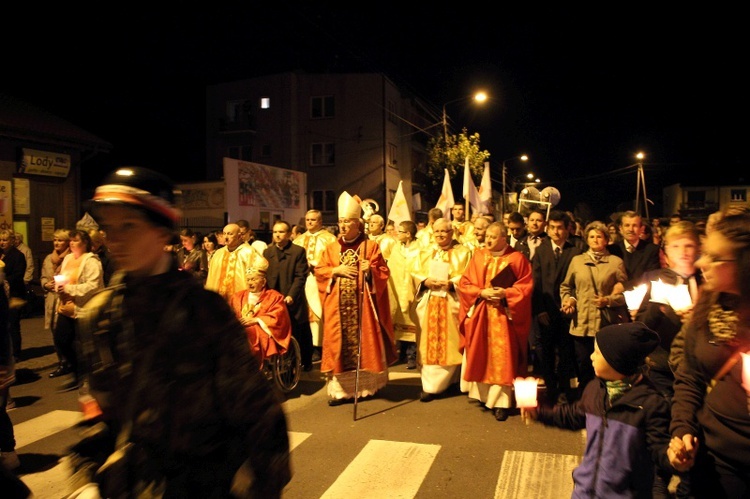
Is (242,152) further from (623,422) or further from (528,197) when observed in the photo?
(623,422)

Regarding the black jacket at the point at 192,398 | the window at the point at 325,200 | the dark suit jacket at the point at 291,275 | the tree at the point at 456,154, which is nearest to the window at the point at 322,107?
the window at the point at 325,200

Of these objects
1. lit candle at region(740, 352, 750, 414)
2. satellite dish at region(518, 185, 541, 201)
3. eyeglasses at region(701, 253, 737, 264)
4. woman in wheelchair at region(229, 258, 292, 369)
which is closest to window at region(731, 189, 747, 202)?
satellite dish at region(518, 185, 541, 201)

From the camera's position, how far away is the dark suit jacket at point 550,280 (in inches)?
285

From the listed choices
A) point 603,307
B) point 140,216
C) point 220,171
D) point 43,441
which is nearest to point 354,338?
point 603,307

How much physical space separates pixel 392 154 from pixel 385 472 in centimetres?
3737

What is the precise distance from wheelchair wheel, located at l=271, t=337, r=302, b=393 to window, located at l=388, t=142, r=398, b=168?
33.3 meters

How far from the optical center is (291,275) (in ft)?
27.8

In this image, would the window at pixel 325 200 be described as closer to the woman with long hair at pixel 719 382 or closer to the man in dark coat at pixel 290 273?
the man in dark coat at pixel 290 273

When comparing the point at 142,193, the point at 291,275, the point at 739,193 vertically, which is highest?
the point at 739,193

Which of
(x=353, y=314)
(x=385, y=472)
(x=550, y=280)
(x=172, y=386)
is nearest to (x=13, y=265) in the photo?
(x=353, y=314)

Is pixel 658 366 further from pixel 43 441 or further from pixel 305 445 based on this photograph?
pixel 43 441

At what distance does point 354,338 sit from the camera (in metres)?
7.41

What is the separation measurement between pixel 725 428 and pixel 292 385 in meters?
5.85

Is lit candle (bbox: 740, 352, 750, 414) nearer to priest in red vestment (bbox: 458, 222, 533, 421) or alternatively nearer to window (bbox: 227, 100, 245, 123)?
priest in red vestment (bbox: 458, 222, 533, 421)
